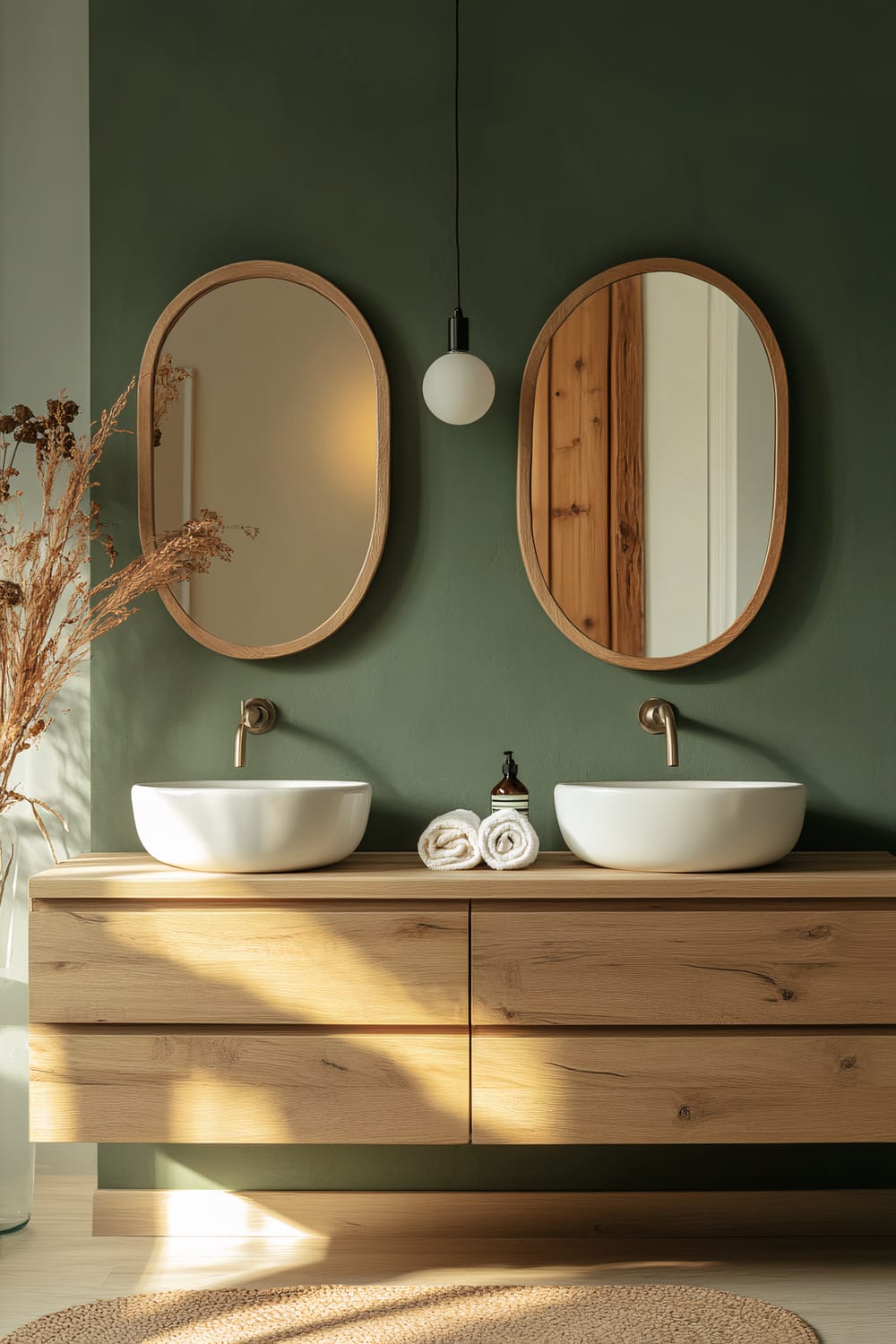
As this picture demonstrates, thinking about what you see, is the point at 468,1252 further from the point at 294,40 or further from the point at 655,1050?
the point at 294,40

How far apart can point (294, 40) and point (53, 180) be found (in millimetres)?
638

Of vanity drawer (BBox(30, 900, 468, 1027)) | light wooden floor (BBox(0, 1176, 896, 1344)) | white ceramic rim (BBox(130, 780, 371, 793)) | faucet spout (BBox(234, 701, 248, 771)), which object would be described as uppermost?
faucet spout (BBox(234, 701, 248, 771))

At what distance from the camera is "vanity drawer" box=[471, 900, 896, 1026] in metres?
1.92

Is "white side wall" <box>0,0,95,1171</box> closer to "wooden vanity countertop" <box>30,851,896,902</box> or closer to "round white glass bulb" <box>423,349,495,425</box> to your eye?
"wooden vanity countertop" <box>30,851,896,902</box>

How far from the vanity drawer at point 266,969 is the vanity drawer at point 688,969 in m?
0.08

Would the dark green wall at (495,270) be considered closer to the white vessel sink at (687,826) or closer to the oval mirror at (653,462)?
the oval mirror at (653,462)

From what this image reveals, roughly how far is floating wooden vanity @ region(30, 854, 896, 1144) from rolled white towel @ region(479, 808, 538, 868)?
3.6 inches

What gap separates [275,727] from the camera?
236cm

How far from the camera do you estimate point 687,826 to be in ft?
6.34

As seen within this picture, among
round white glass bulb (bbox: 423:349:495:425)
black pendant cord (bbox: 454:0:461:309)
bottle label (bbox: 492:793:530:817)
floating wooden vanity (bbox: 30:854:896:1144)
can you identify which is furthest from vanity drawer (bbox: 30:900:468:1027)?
black pendant cord (bbox: 454:0:461:309)

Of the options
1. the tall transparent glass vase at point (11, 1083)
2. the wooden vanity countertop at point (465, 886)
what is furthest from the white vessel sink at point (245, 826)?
the tall transparent glass vase at point (11, 1083)

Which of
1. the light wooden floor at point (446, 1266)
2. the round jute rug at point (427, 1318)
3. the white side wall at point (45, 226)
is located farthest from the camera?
the white side wall at point (45, 226)

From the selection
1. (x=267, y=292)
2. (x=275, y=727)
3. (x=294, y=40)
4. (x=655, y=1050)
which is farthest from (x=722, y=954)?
(x=294, y=40)

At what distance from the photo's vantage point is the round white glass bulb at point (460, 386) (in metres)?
2.20
